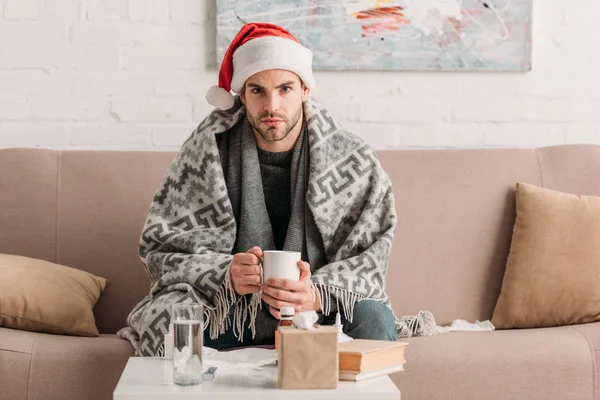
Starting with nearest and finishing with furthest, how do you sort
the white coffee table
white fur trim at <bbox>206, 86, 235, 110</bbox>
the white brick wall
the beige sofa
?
the white coffee table, white fur trim at <bbox>206, 86, 235, 110</bbox>, the beige sofa, the white brick wall

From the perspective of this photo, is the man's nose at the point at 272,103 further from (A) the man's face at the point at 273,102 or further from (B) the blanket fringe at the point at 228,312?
(B) the blanket fringe at the point at 228,312

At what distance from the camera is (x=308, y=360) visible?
4.97 feet

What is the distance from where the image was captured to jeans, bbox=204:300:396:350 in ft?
6.61

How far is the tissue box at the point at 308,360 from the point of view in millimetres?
1509

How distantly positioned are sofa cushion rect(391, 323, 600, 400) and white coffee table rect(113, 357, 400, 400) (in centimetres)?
47

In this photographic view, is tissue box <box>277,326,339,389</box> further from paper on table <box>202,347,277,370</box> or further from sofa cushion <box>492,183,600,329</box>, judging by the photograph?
sofa cushion <box>492,183,600,329</box>

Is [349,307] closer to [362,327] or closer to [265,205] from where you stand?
[362,327]

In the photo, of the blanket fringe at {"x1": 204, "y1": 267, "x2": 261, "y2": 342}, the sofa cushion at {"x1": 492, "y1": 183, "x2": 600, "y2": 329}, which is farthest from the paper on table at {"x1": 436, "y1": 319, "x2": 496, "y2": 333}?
the blanket fringe at {"x1": 204, "y1": 267, "x2": 261, "y2": 342}

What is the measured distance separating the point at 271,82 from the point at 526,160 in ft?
2.90

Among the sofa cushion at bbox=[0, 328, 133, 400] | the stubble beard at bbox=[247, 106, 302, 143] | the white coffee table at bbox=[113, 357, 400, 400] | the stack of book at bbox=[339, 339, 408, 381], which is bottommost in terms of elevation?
the sofa cushion at bbox=[0, 328, 133, 400]

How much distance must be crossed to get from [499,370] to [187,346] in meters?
0.84

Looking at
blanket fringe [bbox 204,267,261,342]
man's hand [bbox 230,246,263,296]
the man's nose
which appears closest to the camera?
man's hand [bbox 230,246,263,296]

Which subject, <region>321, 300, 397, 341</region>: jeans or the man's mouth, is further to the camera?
the man's mouth

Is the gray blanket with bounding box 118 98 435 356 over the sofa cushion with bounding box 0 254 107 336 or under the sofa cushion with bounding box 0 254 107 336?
over
